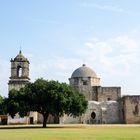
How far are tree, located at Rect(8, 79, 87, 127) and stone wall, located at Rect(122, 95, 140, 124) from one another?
15.6 metres

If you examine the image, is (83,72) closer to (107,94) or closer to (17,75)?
(107,94)

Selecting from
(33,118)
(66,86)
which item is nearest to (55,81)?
(66,86)

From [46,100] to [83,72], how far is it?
22.5 meters

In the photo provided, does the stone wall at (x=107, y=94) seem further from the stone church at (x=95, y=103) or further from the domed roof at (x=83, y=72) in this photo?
the domed roof at (x=83, y=72)

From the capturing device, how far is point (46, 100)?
40875mm

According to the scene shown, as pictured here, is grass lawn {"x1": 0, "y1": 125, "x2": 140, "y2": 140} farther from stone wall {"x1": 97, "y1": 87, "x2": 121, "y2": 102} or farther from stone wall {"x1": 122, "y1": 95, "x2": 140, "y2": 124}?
stone wall {"x1": 97, "y1": 87, "x2": 121, "y2": 102}

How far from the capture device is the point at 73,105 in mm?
41844

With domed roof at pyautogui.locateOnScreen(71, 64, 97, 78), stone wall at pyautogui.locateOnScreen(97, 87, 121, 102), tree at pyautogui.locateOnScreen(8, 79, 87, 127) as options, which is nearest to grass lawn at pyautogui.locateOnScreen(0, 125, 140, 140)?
tree at pyautogui.locateOnScreen(8, 79, 87, 127)

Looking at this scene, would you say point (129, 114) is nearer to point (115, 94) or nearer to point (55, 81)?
point (115, 94)

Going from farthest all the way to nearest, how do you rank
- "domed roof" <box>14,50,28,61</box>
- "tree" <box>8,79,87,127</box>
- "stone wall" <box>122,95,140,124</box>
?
"domed roof" <box>14,50,28,61</box>
"stone wall" <box>122,95,140,124</box>
"tree" <box>8,79,87,127</box>

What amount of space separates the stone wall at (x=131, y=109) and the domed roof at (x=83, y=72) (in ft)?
28.4

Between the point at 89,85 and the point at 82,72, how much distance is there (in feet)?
9.11

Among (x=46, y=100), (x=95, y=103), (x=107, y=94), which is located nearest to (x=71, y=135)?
(x=46, y=100)

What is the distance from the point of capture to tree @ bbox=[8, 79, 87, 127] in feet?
133
